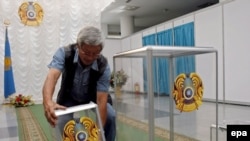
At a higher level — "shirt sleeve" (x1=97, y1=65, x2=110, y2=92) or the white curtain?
the white curtain

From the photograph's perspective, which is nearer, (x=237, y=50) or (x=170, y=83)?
(x=170, y=83)

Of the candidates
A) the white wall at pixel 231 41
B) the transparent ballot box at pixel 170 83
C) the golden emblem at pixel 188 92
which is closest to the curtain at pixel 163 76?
the transparent ballot box at pixel 170 83

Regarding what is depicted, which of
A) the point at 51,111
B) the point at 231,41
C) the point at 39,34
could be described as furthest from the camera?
the point at 39,34

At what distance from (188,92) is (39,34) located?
7.56m

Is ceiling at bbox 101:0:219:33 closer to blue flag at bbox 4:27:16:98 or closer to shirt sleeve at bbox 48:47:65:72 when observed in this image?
blue flag at bbox 4:27:16:98

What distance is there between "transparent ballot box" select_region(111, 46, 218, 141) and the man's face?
0.18m

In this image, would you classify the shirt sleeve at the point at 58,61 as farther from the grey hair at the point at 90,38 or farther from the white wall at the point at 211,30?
the white wall at the point at 211,30

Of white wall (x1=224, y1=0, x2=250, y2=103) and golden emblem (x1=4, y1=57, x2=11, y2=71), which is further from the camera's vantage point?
golden emblem (x1=4, y1=57, x2=11, y2=71)

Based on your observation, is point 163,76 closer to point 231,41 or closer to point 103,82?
point 103,82

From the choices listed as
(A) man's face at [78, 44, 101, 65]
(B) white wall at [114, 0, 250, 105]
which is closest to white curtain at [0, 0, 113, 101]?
(B) white wall at [114, 0, 250, 105]

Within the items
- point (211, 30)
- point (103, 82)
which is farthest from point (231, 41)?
point (103, 82)

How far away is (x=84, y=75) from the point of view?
1.68 metres

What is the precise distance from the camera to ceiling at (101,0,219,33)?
8.54 metres

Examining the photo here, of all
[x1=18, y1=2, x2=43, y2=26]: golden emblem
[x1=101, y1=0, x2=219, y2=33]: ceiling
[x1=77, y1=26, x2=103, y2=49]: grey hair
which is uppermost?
[x1=101, y1=0, x2=219, y2=33]: ceiling
